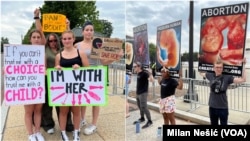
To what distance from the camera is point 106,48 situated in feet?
13.9

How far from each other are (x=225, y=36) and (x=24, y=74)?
2831 millimetres

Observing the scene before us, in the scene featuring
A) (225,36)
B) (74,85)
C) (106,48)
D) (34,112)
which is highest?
(225,36)

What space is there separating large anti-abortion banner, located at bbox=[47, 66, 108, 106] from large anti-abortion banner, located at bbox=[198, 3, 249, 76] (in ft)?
4.98

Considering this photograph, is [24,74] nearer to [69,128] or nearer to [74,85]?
[74,85]

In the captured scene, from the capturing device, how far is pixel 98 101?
3719mm

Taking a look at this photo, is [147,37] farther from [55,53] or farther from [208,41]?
[55,53]

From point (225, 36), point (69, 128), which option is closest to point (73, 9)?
point (69, 128)

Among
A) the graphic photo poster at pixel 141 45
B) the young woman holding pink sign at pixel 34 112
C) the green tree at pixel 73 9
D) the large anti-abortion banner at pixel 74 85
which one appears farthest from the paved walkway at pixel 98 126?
the green tree at pixel 73 9

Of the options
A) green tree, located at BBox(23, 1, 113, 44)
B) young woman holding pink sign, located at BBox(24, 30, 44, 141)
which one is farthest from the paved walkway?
green tree, located at BBox(23, 1, 113, 44)

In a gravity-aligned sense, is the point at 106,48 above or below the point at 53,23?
below

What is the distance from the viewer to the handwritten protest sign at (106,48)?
13.5 ft

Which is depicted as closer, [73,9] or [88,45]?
[88,45]

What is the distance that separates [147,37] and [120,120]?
1721 mm

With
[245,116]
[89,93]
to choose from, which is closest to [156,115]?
[245,116]
